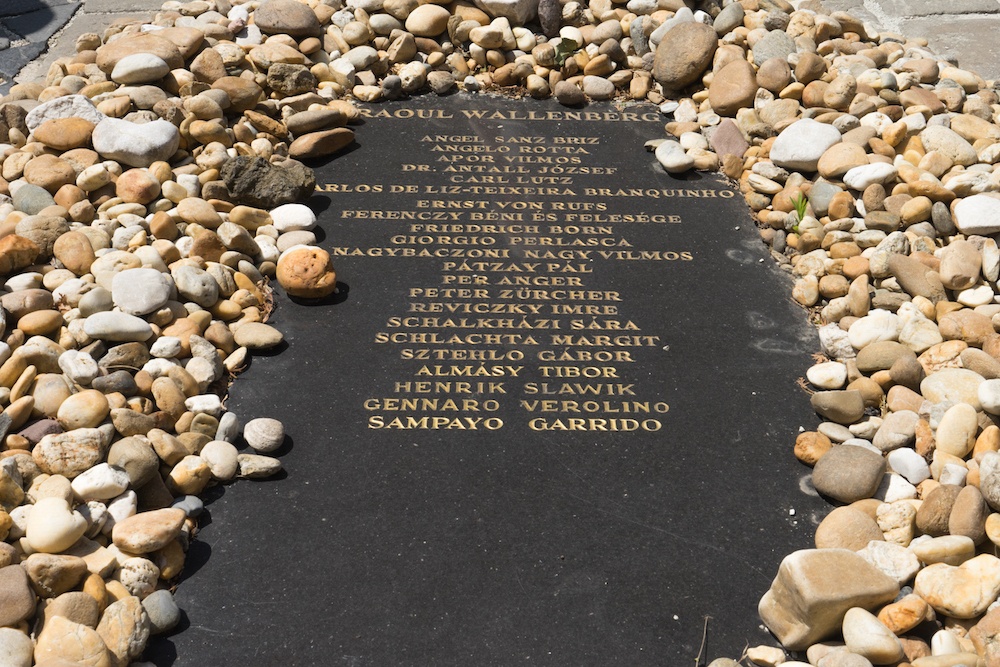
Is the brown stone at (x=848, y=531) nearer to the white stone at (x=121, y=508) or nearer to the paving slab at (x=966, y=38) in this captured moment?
the white stone at (x=121, y=508)

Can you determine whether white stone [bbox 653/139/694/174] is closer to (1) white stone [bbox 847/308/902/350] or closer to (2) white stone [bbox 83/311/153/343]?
(1) white stone [bbox 847/308/902/350]

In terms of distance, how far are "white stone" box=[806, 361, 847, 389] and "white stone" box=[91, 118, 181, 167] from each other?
Answer: 2.60 metres

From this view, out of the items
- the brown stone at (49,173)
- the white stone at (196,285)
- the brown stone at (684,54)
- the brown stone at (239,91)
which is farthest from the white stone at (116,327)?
the brown stone at (684,54)

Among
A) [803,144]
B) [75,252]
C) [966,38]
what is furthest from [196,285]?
[966,38]

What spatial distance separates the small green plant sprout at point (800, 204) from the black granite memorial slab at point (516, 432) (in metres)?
0.19

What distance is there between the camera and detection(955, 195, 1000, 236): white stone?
11.2ft

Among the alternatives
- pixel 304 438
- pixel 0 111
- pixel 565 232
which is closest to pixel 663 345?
pixel 565 232

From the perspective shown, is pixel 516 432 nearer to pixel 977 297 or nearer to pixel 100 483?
pixel 100 483

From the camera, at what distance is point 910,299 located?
333cm

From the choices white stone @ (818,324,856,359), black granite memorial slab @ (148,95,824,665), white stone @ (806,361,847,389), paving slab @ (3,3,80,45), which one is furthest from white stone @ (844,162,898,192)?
paving slab @ (3,3,80,45)

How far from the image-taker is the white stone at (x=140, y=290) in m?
3.06

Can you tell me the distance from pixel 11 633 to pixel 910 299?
9.61 feet

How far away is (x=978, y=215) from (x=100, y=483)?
306 cm

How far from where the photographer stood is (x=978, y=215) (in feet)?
11.3
